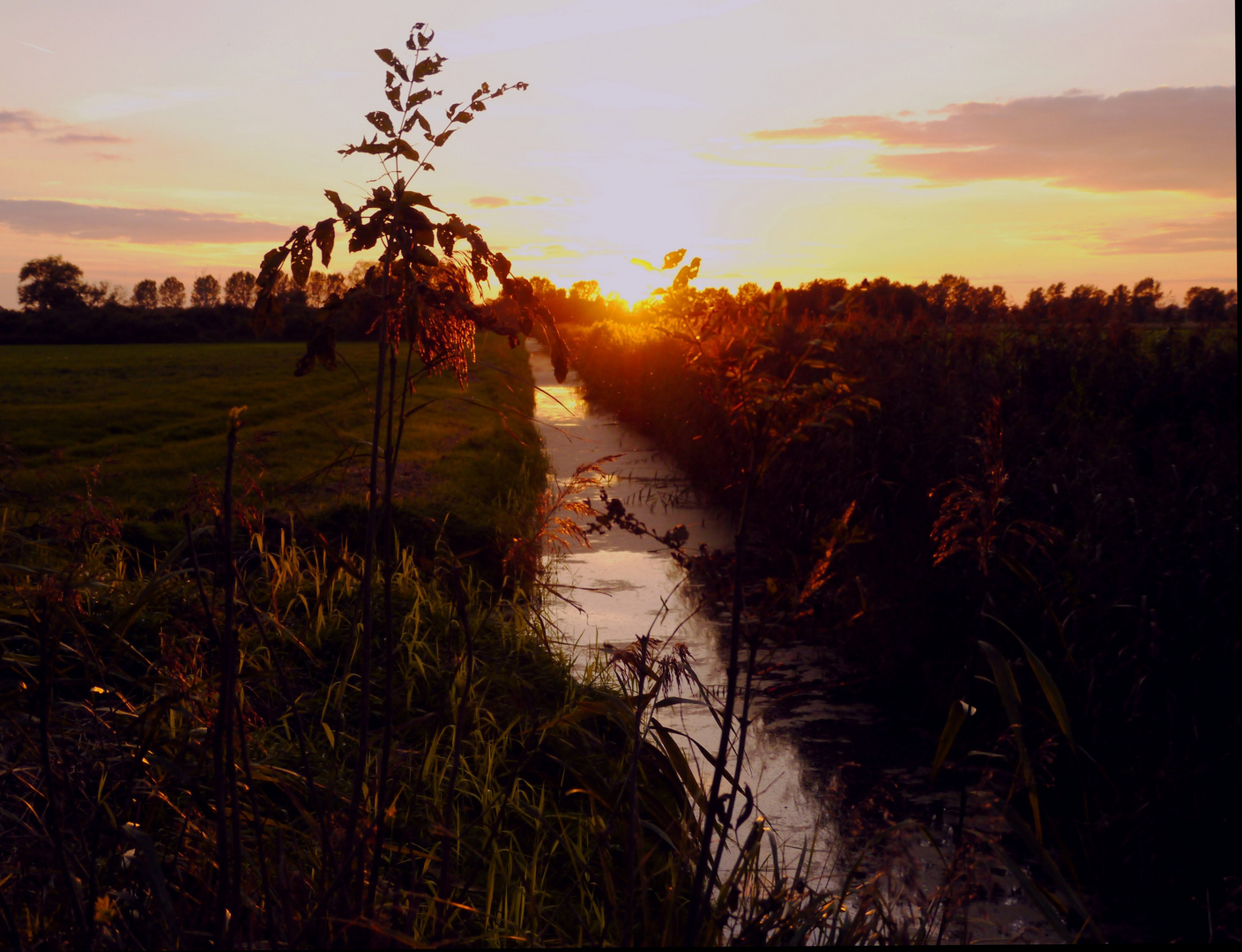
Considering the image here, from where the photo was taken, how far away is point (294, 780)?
9.35 feet

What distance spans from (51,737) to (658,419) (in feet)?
40.5

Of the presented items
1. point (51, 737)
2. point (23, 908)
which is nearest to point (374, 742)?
point (51, 737)

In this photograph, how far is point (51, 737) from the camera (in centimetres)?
267

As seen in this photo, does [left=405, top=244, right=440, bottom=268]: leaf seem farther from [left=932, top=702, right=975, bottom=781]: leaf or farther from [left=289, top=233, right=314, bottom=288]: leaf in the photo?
[left=932, top=702, right=975, bottom=781]: leaf

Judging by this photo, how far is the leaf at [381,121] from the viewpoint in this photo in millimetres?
1567

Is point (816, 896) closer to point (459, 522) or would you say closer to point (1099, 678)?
point (1099, 678)

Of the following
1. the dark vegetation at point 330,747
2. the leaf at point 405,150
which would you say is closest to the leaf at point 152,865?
the dark vegetation at point 330,747

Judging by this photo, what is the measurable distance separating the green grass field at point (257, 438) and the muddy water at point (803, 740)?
1112 mm

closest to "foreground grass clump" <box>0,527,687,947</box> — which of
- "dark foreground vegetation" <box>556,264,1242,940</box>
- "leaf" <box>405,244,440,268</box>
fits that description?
"leaf" <box>405,244,440,268</box>

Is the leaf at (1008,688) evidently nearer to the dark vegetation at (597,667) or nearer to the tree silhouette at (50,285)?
the dark vegetation at (597,667)

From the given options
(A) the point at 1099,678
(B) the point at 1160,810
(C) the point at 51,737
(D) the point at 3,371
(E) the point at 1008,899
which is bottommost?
(E) the point at 1008,899

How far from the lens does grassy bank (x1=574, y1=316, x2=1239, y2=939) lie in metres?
3.34

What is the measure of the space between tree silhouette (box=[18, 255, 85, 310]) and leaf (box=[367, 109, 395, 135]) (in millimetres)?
66739

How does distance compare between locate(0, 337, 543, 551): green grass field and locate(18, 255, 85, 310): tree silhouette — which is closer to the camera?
locate(0, 337, 543, 551): green grass field
